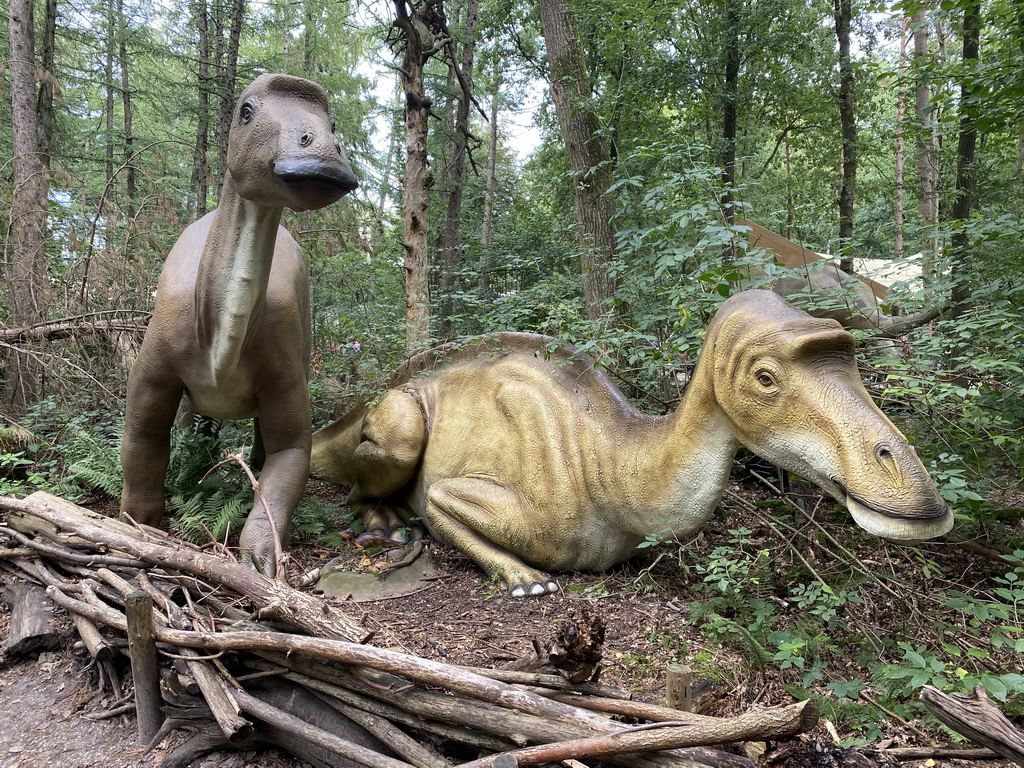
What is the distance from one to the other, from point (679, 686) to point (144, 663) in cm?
190

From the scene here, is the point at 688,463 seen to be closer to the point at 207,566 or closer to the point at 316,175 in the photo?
the point at 316,175

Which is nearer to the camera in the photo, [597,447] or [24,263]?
[597,447]

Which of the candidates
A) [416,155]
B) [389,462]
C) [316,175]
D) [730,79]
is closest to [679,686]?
[316,175]

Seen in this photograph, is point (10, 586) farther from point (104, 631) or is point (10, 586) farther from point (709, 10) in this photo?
point (709, 10)

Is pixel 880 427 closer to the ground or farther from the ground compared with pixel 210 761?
farther from the ground

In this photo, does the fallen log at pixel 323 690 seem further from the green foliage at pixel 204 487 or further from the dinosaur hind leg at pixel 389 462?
the dinosaur hind leg at pixel 389 462

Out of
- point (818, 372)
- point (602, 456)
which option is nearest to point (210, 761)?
point (602, 456)

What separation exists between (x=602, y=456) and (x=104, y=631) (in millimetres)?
2423

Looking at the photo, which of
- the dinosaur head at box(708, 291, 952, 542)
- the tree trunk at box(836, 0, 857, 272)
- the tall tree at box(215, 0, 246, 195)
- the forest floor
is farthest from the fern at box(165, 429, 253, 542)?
the tree trunk at box(836, 0, 857, 272)

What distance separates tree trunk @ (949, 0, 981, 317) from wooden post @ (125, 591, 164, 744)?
392 centimetres

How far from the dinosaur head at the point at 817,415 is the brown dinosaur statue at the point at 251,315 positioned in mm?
1726

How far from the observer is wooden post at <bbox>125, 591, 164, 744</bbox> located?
2.36 meters

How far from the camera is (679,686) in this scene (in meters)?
1.96

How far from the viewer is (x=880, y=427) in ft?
7.69
